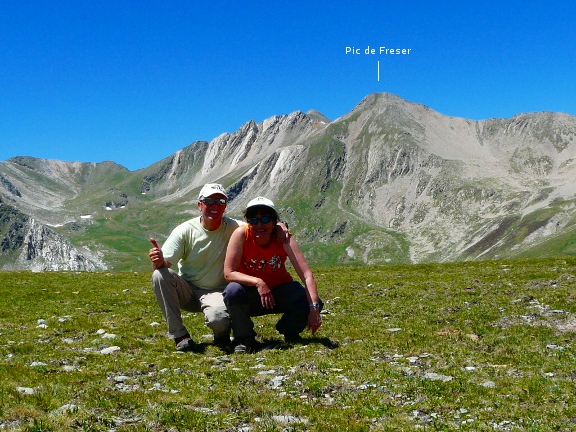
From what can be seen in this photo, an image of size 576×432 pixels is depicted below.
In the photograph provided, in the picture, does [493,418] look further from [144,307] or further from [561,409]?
[144,307]

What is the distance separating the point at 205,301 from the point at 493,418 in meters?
8.76

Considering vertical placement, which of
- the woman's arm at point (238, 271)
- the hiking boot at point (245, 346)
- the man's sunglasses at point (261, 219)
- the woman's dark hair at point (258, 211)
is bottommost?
the hiking boot at point (245, 346)

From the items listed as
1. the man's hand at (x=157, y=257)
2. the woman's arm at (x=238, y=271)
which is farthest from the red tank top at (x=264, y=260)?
the man's hand at (x=157, y=257)

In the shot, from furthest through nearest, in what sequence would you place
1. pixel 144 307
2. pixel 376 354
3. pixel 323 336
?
1. pixel 144 307
2. pixel 323 336
3. pixel 376 354

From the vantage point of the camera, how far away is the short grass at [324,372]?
8.35m

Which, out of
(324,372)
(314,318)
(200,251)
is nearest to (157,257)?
(200,251)

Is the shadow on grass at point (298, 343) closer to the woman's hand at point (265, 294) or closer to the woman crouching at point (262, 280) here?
the woman crouching at point (262, 280)

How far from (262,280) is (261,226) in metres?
1.51

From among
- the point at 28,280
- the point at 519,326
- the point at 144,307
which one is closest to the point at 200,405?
the point at 519,326

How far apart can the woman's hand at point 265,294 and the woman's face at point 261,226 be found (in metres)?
1.20

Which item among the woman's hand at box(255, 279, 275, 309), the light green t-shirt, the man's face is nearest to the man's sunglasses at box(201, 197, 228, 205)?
the man's face

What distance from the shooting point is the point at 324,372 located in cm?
1130

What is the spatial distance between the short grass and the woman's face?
121 inches

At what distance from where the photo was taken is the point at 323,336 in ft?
52.5
